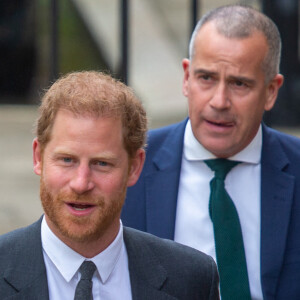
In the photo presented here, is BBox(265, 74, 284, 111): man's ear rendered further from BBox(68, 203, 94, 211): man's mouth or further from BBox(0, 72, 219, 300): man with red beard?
BBox(68, 203, 94, 211): man's mouth

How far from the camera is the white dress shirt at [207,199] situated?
3.79 meters

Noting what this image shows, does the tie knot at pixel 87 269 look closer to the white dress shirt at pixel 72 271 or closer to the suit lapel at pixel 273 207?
the white dress shirt at pixel 72 271

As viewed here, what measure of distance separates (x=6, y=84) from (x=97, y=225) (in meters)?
8.31

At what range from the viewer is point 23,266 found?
9.18 ft

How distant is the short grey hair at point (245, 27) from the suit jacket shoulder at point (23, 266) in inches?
51.7

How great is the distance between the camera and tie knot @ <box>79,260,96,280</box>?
2.78 metres

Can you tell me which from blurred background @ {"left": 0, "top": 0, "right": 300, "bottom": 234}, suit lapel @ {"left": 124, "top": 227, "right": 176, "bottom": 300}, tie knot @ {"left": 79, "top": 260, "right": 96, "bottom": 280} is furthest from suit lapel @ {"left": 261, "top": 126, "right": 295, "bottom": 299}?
blurred background @ {"left": 0, "top": 0, "right": 300, "bottom": 234}

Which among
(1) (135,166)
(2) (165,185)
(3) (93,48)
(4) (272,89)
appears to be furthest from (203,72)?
(3) (93,48)

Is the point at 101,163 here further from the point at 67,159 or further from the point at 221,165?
the point at 221,165

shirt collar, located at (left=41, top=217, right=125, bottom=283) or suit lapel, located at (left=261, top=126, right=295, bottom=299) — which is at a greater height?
shirt collar, located at (left=41, top=217, right=125, bottom=283)

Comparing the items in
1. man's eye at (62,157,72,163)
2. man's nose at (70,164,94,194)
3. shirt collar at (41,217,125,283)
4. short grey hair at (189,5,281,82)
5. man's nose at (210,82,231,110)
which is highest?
short grey hair at (189,5,281,82)

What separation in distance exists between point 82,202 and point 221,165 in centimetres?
124

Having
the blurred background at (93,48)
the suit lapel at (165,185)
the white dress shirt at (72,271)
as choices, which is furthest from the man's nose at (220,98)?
the blurred background at (93,48)

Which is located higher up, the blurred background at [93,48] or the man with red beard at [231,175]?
the man with red beard at [231,175]
